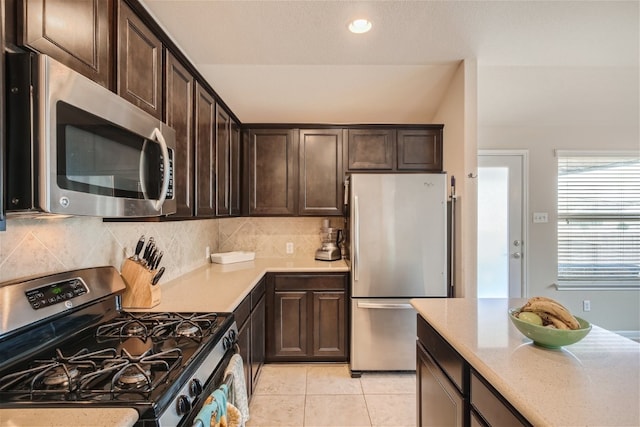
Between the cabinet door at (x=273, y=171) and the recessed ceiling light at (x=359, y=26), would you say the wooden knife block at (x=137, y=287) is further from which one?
the recessed ceiling light at (x=359, y=26)

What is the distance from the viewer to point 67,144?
33.5 inches

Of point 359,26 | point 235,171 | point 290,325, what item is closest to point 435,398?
point 290,325

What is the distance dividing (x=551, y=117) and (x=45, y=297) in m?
4.12

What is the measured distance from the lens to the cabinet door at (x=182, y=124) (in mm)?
1633

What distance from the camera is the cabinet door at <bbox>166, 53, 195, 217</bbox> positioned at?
163 centimetres

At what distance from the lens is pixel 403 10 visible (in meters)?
1.70

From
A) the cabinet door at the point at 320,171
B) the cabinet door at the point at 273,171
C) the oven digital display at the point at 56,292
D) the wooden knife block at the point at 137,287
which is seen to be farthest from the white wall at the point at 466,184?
Result: the oven digital display at the point at 56,292

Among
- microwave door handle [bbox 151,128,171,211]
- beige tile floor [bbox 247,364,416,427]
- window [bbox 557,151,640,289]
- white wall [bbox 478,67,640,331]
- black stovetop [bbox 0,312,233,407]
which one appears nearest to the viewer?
black stovetop [bbox 0,312,233,407]

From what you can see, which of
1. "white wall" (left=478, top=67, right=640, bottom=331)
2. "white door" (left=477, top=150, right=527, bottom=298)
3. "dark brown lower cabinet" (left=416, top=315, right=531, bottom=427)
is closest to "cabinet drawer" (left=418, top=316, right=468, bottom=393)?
"dark brown lower cabinet" (left=416, top=315, right=531, bottom=427)

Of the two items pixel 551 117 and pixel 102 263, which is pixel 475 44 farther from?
pixel 102 263

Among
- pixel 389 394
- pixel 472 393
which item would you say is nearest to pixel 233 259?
pixel 389 394

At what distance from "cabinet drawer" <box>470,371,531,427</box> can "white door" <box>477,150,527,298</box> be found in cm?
254

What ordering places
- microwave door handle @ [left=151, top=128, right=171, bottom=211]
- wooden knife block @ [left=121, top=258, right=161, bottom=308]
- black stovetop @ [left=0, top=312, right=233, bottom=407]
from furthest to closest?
1. wooden knife block @ [left=121, top=258, right=161, bottom=308]
2. microwave door handle @ [left=151, top=128, right=171, bottom=211]
3. black stovetop @ [left=0, top=312, right=233, bottom=407]

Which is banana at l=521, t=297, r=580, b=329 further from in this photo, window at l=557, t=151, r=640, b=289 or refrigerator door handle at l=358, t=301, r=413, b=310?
window at l=557, t=151, r=640, b=289
